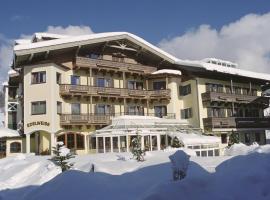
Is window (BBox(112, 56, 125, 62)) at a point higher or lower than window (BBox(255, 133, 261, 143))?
higher

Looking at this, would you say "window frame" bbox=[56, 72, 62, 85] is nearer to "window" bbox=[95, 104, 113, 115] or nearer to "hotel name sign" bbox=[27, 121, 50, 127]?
"hotel name sign" bbox=[27, 121, 50, 127]

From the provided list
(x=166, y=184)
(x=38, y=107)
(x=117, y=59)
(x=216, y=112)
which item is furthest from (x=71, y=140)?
(x=166, y=184)

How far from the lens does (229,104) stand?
4259cm

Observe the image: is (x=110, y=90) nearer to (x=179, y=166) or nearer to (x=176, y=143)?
(x=176, y=143)

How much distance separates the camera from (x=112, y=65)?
37594 mm

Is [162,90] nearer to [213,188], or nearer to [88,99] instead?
[88,99]

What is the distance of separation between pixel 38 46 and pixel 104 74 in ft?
26.5

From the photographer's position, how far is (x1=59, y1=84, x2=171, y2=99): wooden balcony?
113ft

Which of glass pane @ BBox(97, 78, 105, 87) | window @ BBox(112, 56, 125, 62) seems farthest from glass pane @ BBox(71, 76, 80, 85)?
window @ BBox(112, 56, 125, 62)

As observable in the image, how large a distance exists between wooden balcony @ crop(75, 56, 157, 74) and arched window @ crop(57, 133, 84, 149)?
696 cm

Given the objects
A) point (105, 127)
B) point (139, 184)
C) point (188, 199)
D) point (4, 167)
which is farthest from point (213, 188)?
point (105, 127)

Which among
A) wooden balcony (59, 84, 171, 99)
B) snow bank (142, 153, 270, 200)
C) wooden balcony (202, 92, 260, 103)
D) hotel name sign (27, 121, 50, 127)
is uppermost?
wooden balcony (59, 84, 171, 99)

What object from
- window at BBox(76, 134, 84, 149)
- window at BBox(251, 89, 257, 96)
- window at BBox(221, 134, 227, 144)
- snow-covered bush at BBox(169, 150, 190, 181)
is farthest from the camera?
window at BBox(251, 89, 257, 96)

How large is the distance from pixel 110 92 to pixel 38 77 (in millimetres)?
7416
